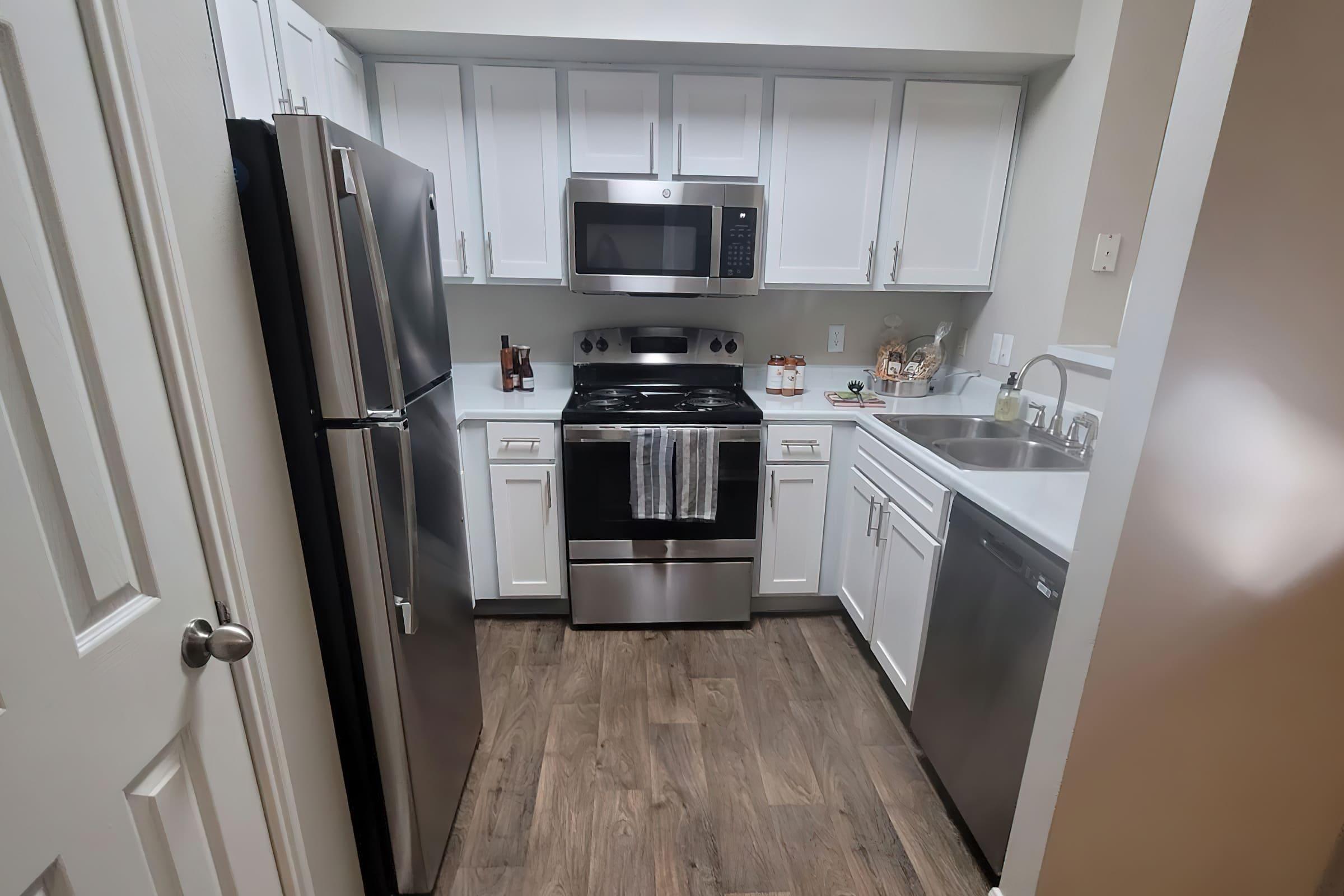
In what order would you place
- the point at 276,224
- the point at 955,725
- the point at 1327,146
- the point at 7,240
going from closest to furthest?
the point at 7,240
the point at 1327,146
the point at 276,224
the point at 955,725

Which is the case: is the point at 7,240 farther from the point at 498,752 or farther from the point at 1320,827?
the point at 1320,827

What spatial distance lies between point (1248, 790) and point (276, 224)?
1903 mm


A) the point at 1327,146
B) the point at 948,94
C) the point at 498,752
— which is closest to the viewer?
the point at 1327,146

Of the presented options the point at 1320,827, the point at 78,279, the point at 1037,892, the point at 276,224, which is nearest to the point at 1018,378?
the point at 1320,827

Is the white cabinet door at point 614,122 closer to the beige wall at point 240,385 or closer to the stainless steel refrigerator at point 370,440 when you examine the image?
the stainless steel refrigerator at point 370,440

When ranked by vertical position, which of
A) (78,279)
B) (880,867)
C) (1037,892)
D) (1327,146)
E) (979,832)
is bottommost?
(880,867)

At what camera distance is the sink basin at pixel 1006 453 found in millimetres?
1868

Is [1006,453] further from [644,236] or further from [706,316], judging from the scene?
[644,236]

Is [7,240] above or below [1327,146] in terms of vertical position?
below

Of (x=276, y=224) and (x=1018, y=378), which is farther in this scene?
(x=1018, y=378)

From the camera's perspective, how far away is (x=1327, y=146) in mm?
779

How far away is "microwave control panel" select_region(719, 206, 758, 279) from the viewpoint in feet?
7.22

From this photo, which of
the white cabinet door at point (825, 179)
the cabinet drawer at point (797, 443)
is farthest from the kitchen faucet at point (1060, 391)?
the white cabinet door at point (825, 179)

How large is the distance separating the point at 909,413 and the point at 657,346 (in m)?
1.06
